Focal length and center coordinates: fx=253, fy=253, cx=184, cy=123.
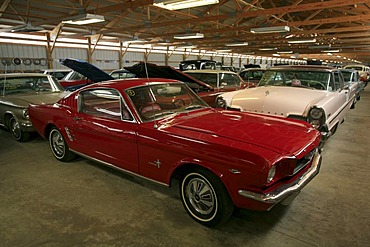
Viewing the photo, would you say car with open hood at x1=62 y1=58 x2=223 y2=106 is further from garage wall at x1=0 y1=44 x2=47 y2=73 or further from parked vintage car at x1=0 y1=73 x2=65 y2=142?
garage wall at x1=0 y1=44 x2=47 y2=73

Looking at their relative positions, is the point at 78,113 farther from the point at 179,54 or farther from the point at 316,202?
the point at 179,54

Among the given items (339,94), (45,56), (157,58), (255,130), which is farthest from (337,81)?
(157,58)

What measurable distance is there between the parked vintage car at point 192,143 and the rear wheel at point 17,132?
5.83 ft

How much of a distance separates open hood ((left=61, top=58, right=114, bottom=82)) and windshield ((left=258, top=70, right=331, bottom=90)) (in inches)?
152

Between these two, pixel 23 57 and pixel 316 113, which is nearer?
pixel 316 113

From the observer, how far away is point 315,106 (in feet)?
12.8

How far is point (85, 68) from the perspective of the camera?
635 cm

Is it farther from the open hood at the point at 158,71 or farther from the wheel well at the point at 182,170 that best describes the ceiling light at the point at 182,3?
the wheel well at the point at 182,170

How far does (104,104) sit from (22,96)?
10.2 feet

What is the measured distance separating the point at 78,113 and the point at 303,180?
9.80 feet

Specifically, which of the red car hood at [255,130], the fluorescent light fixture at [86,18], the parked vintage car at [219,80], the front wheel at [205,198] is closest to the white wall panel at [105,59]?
the fluorescent light fixture at [86,18]

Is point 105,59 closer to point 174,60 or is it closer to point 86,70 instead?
point 174,60

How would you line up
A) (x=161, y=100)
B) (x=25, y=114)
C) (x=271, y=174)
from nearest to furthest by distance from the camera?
1. (x=271, y=174)
2. (x=161, y=100)
3. (x=25, y=114)

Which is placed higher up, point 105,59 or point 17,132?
Result: point 105,59
